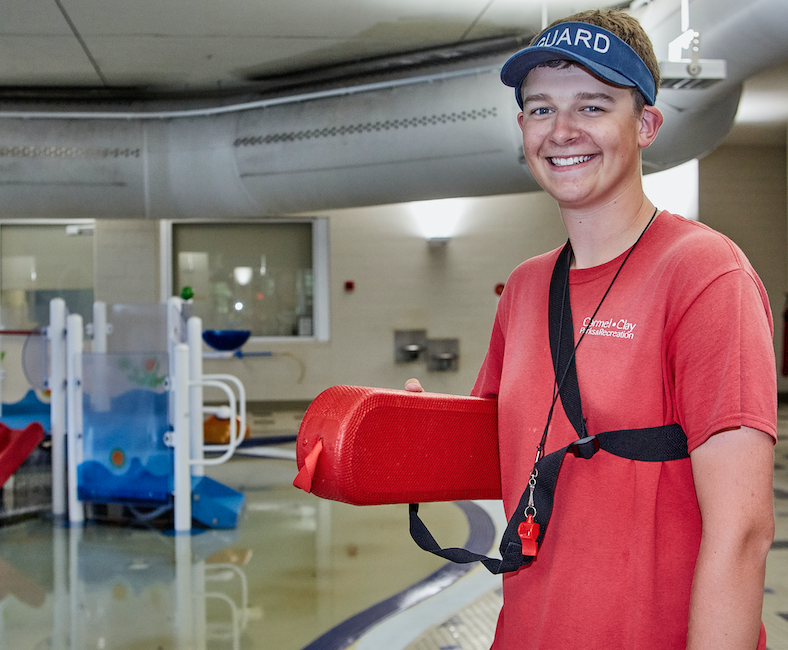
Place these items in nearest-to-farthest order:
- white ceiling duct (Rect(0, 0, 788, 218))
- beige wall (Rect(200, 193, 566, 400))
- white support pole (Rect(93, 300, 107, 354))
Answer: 1. white ceiling duct (Rect(0, 0, 788, 218))
2. white support pole (Rect(93, 300, 107, 354))
3. beige wall (Rect(200, 193, 566, 400))

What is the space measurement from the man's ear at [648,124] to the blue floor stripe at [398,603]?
2.23m

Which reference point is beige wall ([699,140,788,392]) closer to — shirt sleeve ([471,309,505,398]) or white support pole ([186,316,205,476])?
white support pole ([186,316,205,476])

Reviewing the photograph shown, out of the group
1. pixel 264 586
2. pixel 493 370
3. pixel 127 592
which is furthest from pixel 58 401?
pixel 493 370

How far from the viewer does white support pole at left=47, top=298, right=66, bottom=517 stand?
4648 millimetres

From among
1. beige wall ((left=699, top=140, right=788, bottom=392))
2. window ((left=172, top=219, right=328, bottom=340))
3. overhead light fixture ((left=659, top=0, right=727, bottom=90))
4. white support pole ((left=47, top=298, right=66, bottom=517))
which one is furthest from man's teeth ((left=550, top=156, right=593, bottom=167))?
beige wall ((left=699, top=140, right=788, bottom=392))

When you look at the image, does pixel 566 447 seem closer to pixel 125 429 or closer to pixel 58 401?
pixel 125 429

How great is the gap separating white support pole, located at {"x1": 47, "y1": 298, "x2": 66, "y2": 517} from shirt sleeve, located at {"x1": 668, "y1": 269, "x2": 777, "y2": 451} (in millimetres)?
4503

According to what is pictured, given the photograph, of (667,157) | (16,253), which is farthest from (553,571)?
(16,253)

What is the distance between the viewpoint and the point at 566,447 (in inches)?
33.9

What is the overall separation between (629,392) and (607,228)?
218 mm

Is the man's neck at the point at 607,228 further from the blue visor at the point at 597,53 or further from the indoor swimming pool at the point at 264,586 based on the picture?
the indoor swimming pool at the point at 264,586

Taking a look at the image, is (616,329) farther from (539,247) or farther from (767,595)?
(539,247)

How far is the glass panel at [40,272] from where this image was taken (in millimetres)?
8789

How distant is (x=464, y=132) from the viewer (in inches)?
165
